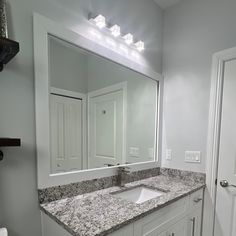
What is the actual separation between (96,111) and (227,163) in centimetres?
129

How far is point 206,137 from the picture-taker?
1.64 m

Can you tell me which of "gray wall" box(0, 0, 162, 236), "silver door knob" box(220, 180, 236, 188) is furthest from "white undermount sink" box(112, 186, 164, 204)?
"gray wall" box(0, 0, 162, 236)

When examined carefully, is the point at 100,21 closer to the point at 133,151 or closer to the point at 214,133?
the point at 133,151

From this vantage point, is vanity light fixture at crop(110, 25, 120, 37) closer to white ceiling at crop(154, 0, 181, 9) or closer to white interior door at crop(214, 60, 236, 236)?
white ceiling at crop(154, 0, 181, 9)

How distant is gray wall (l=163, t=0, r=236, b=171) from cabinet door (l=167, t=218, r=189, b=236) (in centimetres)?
54

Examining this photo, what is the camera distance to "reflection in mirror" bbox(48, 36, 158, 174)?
118 centimetres

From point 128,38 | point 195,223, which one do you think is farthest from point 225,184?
point 128,38

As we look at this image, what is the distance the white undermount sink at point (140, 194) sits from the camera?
4.70 feet

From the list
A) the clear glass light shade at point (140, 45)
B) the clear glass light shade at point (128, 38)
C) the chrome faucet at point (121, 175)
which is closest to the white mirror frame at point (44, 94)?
the chrome faucet at point (121, 175)

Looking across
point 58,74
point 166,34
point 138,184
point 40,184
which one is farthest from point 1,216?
point 166,34

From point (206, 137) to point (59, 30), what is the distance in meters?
1.58

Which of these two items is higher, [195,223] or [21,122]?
[21,122]

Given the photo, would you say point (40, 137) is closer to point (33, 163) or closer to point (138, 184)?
point (33, 163)

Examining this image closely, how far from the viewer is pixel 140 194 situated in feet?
5.03
